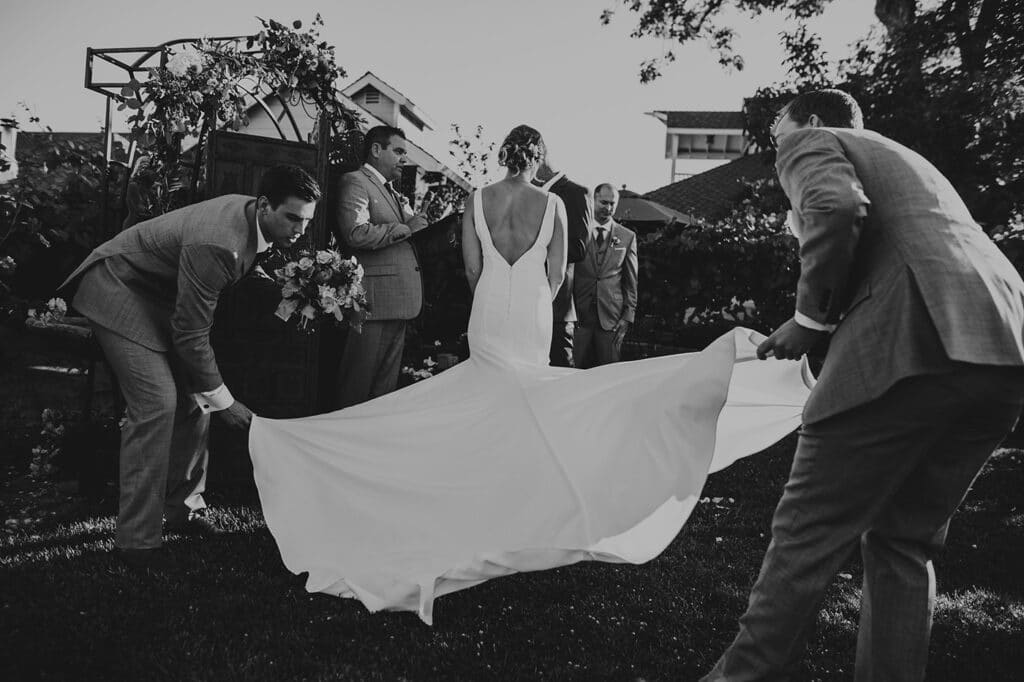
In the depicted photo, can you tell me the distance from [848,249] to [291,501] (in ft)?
9.96

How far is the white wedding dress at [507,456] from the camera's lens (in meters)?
3.45

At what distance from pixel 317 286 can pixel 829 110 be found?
3.05 meters

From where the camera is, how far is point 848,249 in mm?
2424

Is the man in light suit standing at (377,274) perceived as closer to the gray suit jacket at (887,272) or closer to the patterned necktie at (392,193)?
the patterned necktie at (392,193)

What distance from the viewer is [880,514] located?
2.51 m

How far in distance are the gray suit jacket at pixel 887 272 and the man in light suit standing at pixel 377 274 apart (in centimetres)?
341

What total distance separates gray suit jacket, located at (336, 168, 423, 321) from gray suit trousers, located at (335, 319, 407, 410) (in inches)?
4.2

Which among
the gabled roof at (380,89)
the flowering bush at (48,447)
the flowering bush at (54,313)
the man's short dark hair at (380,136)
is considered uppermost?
the gabled roof at (380,89)

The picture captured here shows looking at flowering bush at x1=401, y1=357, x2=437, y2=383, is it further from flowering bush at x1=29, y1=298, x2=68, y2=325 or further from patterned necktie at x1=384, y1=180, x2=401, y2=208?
flowering bush at x1=29, y1=298, x2=68, y2=325

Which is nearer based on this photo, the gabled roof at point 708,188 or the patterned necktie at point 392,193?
the patterned necktie at point 392,193

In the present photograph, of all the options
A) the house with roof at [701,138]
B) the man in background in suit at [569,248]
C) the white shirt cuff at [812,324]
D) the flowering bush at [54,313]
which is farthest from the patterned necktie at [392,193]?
the house with roof at [701,138]

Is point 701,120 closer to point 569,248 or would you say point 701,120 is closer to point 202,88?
point 569,248

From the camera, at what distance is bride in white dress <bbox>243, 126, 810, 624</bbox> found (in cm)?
346

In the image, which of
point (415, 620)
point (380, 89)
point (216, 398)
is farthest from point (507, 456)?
point (380, 89)
